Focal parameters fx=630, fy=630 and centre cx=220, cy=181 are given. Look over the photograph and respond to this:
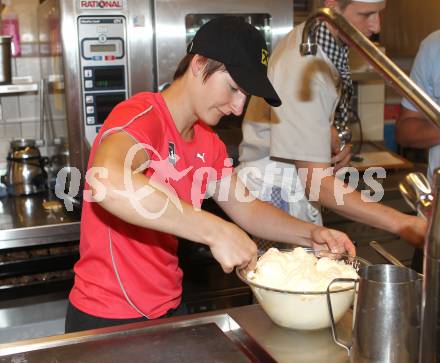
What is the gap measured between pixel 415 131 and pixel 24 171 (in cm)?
151

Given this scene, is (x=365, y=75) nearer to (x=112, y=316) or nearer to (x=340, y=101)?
(x=340, y=101)

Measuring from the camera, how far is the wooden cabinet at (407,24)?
2.96m

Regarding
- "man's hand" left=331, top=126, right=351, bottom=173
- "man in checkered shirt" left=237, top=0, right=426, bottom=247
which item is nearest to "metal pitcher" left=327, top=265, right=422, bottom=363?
"man in checkered shirt" left=237, top=0, right=426, bottom=247

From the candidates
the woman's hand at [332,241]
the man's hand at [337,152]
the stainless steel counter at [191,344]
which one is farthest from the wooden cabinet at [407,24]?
the stainless steel counter at [191,344]

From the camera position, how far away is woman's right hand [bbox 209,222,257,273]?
105cm

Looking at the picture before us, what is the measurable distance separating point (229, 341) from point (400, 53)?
2450mm

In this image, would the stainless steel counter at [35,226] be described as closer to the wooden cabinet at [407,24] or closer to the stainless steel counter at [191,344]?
the stainless steel counter at [191,344]

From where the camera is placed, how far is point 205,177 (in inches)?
59.7

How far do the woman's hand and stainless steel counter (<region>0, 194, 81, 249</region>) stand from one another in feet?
3.54

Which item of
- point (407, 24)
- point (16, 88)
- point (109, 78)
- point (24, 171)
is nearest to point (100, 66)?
point (109, 78)

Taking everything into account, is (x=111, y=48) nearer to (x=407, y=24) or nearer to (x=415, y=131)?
(x=415, y=131)

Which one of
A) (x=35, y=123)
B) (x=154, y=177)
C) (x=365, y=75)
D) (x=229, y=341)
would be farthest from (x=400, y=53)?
(x=229, y=341)

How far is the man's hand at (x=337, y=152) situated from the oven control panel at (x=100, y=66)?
808 millimetres

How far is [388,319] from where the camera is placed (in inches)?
34.2
